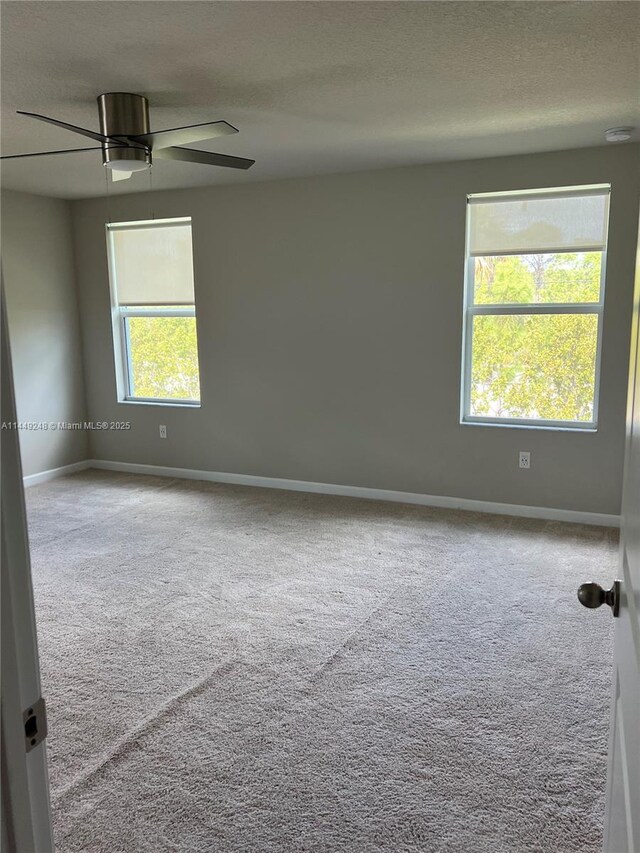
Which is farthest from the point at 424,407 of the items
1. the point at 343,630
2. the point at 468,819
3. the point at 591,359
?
the point at 468,819

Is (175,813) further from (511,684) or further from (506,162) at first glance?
(506,162)

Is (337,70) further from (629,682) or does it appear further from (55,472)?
(55,472)

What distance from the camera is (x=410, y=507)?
4.72 m

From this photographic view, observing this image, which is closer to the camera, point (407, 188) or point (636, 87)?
point (636, 87)

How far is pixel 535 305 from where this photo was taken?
4.28 meters

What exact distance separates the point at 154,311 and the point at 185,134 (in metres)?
3.09

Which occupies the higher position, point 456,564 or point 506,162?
point 506,162

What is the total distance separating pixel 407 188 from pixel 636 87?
1.91m

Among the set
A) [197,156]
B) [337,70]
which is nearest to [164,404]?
[197,156]

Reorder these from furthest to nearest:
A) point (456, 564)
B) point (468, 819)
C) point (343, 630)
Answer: point (456, 564) → point (343, 630) → point (468, 819)

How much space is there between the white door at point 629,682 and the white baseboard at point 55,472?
5.20m

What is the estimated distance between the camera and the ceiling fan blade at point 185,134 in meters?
2.61

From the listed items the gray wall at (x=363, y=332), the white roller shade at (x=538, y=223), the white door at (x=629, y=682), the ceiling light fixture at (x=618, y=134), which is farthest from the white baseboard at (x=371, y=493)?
the white door at (x=629, y=682)

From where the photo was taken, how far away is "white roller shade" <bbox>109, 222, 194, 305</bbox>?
5.38m
